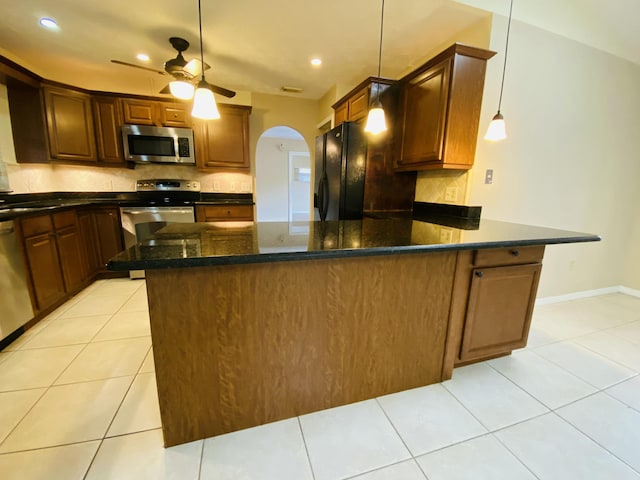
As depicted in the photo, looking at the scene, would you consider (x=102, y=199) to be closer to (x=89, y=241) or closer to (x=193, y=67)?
(x=89, y=241)

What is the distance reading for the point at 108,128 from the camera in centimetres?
328

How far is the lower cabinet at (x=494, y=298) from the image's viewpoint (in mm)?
1526

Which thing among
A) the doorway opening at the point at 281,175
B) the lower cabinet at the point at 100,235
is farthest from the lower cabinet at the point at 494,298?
the doorway opening at the point at 281,175

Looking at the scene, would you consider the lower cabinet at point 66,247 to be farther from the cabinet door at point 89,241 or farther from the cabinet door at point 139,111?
the cabinet door at point 139,111

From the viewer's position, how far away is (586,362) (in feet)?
6.21

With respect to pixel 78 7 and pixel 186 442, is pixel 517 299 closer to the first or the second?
pixel 186 442

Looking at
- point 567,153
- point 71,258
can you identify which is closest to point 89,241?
point 71,258

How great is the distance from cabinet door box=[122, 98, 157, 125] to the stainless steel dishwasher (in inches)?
75.6

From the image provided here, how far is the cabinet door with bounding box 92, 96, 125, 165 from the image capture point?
322 cm

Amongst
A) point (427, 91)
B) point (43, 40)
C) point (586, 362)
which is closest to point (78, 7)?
point (43, 40)

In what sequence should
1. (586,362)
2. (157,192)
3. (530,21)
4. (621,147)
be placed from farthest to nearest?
(157,192) → (621,147) → (530,21) → (586,362)

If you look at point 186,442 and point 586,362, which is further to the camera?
point 586,362

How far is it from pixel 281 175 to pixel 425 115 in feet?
17.6

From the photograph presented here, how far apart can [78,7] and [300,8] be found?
5.72 ft
